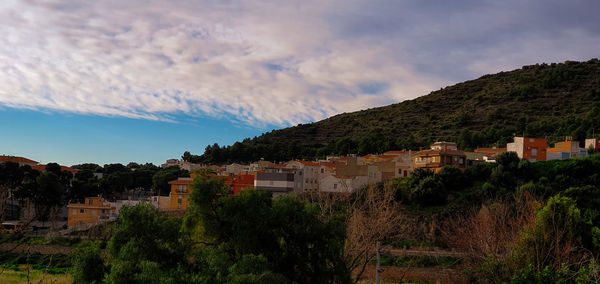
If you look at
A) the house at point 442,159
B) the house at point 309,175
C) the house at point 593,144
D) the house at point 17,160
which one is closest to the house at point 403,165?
the house at point 442,159

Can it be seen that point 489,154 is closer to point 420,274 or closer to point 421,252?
point 421,252

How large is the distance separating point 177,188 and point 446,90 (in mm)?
82755

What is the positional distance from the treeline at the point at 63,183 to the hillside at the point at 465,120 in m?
20.3

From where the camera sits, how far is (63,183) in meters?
46.4

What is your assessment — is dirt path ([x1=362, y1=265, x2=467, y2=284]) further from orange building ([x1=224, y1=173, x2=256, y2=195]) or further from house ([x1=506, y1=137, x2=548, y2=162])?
house ([x1=506, y1=137, x2=548, y2=162])

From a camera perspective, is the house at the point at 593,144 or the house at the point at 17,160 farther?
the house at the point at 17,160

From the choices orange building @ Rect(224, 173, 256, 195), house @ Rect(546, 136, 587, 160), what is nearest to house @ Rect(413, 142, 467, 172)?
house @ Rect(546, 136, 587, 160)

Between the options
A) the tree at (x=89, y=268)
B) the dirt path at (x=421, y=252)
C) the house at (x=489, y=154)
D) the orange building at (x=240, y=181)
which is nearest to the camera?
the tree at (x=89, y=268)

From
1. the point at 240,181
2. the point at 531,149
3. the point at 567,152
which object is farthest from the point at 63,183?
the point at 567,152

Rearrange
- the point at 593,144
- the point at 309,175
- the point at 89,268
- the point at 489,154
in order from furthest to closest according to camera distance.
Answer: the point at 489,154 → the point at 593,144 → the point at 309,175 → the point at 89,268

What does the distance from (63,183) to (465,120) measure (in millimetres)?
60904

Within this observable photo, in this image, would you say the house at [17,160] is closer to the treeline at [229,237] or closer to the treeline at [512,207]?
the treeline at [512,207]

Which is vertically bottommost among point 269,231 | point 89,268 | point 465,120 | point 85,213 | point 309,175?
point 85,213

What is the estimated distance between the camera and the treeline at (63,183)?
135ft
